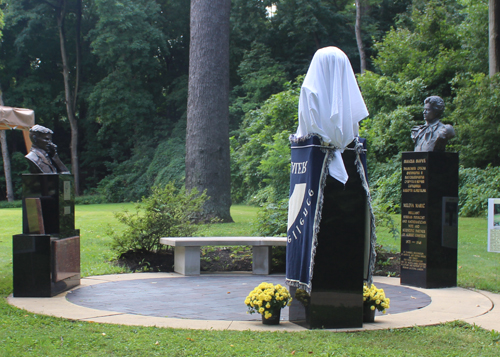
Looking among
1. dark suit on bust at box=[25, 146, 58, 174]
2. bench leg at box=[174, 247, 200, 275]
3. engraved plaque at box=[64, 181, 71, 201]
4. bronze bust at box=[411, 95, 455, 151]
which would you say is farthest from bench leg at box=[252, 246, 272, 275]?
dark suit on bust at box=[25, 146, 58, 174]

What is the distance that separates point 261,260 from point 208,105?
7847 millimetres

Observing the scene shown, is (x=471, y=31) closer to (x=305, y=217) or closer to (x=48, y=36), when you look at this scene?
(x=305, y=217)

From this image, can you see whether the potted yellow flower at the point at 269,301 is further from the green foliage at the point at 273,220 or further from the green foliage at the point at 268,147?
the green foliage at the point at 268,147

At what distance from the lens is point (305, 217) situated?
196 inches

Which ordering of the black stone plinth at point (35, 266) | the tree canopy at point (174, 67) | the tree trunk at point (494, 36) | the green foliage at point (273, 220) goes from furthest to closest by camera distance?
the tree canopy at point (174, 67) → the tree trunk at point (494, 36) → the green foliage at point (273, 220) → the black stone plinth at point (35, 266)

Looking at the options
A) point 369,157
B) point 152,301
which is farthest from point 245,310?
point 369,157

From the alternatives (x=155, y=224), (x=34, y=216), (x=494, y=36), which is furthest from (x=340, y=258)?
(x=494, y=36)

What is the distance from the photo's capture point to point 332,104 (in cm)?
486

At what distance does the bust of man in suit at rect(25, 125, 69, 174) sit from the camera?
6.73 m

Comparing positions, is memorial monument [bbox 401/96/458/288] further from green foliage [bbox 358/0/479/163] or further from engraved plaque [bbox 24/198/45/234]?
green foliage [bbox 358/0/479/163]

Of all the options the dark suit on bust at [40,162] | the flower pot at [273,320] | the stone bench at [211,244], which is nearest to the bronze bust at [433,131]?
the stone bench at [211,244]

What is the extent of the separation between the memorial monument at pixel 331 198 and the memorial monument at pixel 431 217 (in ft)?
9.52

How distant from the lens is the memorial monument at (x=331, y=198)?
16.0 ft

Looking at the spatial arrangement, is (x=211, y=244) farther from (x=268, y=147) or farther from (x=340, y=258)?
(x=268, y=147)
